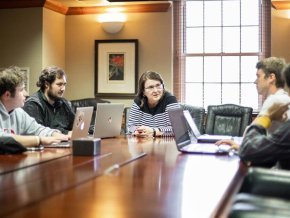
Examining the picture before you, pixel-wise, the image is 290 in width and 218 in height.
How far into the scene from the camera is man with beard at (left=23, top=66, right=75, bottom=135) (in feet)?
12.7

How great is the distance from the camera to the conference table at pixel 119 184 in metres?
1.34

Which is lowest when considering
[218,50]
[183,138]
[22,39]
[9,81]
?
[183,138]

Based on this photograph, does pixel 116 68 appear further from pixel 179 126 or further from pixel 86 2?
pixel 179 126

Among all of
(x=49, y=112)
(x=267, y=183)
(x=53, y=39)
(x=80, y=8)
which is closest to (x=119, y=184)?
(x=267, y=183)

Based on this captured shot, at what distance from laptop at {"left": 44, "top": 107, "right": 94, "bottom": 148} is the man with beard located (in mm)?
845

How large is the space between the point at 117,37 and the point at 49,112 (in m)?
2.82

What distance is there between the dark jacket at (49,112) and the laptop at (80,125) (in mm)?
809

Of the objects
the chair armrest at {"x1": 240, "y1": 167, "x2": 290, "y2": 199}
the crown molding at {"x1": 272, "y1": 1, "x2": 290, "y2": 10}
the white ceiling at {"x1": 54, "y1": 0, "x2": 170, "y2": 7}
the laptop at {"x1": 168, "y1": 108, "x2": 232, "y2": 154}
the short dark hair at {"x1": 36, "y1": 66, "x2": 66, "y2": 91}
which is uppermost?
the white ceiling at {"x1": 54, "y1": 0, "x2": 170, "y2": 7}

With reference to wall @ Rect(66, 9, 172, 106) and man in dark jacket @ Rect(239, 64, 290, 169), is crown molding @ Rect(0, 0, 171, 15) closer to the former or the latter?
wall @ Rect(66, 9, 172, 106)

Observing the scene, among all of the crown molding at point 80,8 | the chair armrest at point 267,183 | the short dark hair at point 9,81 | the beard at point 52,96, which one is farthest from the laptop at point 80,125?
the crown molding at point 80,8

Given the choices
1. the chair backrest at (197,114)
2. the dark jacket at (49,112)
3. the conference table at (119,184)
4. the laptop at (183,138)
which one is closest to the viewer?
the conference table at (119,184)

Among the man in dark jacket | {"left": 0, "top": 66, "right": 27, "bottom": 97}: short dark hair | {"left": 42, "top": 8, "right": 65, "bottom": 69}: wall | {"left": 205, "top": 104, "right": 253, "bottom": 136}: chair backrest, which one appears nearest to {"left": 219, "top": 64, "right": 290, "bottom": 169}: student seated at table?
the man in dark jacket

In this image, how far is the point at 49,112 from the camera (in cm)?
392

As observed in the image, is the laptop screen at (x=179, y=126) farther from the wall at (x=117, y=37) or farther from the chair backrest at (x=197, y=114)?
the wall at (x=117, y=37)
